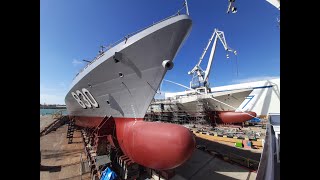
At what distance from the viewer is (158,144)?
5.18 meters

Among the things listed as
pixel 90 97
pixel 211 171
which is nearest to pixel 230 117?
pixel 211 171

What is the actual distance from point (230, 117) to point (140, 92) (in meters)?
15.5

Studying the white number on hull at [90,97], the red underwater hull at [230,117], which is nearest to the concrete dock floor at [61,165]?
the white number on hull at [90,97]

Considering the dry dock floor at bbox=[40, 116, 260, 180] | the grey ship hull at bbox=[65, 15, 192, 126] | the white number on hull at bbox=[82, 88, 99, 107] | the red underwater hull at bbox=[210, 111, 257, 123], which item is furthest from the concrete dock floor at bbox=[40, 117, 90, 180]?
the red underwater hull at bbox=[210, 111, 257, 123]

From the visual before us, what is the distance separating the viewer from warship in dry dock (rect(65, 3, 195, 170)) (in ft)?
16.5

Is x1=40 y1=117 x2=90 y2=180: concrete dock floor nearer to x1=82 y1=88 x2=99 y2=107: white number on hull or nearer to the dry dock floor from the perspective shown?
the dry dock floor

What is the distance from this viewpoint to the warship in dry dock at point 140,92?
5.04 meters

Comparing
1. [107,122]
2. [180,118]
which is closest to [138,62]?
[107,122]

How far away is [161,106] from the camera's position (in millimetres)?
26672

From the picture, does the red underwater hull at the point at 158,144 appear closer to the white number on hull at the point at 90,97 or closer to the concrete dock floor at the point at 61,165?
the concrete dock floor at the point at 61,165

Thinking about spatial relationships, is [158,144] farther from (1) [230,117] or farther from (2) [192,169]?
(1) [230,117]
